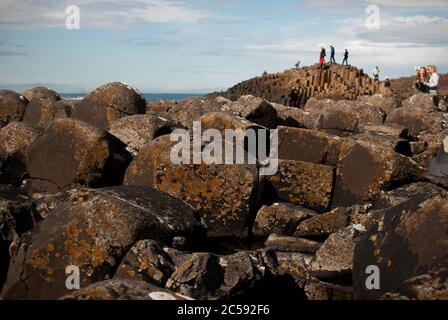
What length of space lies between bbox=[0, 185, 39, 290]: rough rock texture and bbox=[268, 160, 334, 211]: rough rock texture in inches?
175

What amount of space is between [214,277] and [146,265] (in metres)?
0.70

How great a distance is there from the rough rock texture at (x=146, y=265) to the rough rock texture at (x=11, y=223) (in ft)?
4.87

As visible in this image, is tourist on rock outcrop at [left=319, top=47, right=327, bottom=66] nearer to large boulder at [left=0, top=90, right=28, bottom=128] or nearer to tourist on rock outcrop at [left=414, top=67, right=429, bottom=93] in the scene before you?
tourist on rock outcrop at [left=414, top=67, right=429, bottom=93]

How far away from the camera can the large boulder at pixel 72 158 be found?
9578 millimetres

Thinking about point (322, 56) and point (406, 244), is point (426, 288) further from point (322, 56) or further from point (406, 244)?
point (322, 56)

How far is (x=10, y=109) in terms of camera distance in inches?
589

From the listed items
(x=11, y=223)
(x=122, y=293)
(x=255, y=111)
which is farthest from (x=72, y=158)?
(x=122, y=293)

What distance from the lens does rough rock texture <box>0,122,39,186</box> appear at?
419 inches

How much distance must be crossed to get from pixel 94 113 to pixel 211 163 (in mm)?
5076

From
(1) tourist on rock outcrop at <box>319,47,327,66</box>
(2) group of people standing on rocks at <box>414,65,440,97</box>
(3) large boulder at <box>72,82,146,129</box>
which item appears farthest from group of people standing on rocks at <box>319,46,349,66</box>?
(3) large boulder at <box>72,82,146,129</box>

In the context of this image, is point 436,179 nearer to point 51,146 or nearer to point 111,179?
point 111,179

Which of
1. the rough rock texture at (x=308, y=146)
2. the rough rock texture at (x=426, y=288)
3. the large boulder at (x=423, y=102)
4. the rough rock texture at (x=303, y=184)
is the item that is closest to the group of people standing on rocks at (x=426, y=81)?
the large boulder at (x=423, y=102)

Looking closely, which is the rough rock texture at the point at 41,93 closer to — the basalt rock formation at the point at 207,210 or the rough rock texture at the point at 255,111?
the basalt rock formation at the point at 207,210

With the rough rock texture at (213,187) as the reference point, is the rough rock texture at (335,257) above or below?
below
